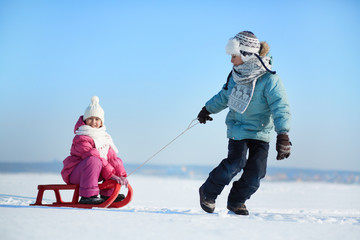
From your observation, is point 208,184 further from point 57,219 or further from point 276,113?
point 57,219

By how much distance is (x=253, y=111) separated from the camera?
3377 millimetres

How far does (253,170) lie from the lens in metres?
3.39

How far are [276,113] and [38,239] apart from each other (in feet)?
6.86

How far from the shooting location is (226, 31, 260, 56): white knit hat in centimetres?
346

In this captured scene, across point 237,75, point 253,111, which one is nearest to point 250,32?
point 237,75

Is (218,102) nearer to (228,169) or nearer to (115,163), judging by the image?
(228,169)

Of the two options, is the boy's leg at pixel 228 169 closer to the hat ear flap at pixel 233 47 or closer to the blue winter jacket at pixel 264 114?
the blue winter jacket at pixel 264 114

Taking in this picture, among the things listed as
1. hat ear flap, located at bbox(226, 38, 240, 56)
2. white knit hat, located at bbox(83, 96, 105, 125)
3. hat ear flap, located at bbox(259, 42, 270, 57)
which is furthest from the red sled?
hat ear flap, located at bbox(259, 42, 270, 57)

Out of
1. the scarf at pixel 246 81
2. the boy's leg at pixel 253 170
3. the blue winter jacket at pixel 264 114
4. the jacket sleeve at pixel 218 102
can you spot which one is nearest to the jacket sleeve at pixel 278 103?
the blue winter jacket at pixel 264 114

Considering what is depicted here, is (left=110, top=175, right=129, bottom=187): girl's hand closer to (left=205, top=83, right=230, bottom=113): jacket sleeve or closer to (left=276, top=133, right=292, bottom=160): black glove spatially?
(left=205, top=83, right=230, bottom=113): jacket sleeve

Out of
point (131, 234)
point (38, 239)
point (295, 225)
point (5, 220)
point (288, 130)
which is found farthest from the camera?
point (288, 130)

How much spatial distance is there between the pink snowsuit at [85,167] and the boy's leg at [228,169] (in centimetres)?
96

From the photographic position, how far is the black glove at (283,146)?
3.16 m

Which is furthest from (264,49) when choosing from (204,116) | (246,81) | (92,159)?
(92,159)
